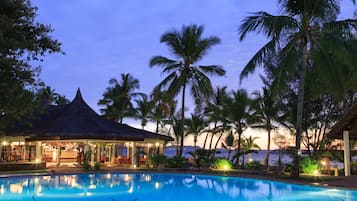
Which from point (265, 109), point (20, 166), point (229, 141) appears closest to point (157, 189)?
point (20, 166)

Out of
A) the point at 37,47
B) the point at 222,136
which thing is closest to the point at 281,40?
the point at 37,47

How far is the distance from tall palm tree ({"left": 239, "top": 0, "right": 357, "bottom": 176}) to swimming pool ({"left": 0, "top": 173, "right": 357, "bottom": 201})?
2.60m

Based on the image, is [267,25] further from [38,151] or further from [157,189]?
[38,151]

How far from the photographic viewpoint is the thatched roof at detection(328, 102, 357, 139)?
50.3 ft

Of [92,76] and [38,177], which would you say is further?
[92,76]

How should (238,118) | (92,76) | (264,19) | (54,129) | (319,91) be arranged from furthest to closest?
1. (92,76)
2. (238,118)
3. (54,129)
4. (319,91)
5. (264,19)

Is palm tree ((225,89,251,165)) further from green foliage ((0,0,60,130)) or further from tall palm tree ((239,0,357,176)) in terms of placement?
green foliage ((0,0,60,130))

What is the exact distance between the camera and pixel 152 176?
709 inches

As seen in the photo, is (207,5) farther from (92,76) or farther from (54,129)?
(92,76)

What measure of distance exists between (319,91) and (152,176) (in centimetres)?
843

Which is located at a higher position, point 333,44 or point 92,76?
point 92,76

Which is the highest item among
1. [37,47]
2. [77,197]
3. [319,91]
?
[37,47]

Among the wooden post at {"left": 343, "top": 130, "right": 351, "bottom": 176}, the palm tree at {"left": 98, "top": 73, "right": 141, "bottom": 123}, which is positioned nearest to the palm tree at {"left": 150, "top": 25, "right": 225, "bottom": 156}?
the wooden post at {"left": 343, "top": 130, "right": 351, "bottom": 176}

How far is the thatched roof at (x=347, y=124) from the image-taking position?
15341 mm
